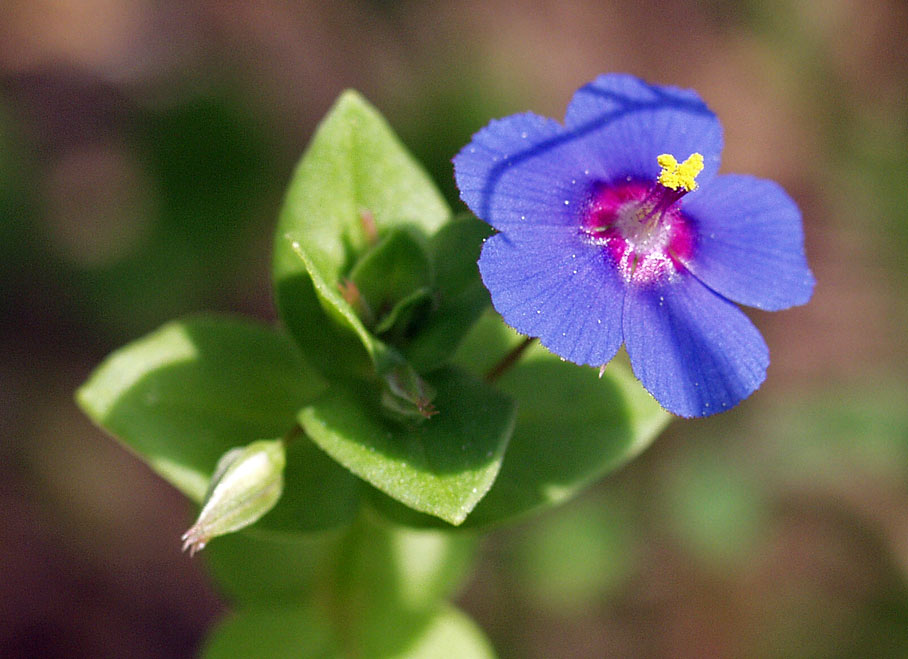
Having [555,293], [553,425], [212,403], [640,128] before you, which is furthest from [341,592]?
[640,128]

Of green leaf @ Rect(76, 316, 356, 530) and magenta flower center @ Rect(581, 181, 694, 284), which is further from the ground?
magenta flower center @ Rect(581, 181, 694, 284)

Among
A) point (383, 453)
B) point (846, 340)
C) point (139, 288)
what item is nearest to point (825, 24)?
point (846, 340)

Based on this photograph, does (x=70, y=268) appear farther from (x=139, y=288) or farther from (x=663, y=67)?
(x=663, y=67)

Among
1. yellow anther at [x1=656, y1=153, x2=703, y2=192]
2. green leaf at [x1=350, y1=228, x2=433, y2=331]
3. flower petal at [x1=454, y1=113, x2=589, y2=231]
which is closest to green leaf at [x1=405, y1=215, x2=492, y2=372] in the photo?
green leaf at [x1=350, y1=228, x2=433, y2=331]

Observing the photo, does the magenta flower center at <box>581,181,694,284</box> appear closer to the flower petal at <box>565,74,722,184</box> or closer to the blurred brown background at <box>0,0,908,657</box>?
the flower petal at <box>565,74,722,184</box>

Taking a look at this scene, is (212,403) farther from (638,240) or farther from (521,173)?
(638,240)

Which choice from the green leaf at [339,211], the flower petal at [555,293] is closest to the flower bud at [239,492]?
the green leaf at [339,211]

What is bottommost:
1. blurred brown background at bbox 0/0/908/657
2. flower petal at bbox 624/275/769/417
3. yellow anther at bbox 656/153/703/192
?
blurred brown background at bbox 0/0/908/657

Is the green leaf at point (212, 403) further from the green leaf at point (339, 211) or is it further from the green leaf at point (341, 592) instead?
the green leaf at point (341, 592)
